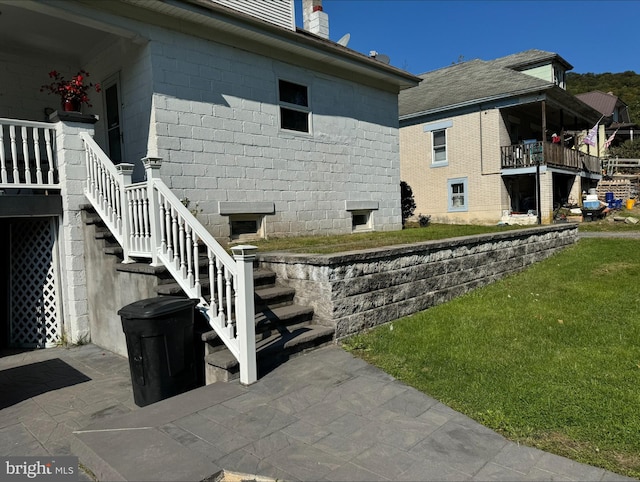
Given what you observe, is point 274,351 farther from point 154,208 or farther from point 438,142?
point 438,142

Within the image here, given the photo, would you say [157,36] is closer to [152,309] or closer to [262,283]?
[262,283]

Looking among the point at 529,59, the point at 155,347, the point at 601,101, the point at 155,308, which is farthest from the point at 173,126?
the point at 601,101

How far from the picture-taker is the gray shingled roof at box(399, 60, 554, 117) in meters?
18.4

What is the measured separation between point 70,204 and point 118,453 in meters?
4.32

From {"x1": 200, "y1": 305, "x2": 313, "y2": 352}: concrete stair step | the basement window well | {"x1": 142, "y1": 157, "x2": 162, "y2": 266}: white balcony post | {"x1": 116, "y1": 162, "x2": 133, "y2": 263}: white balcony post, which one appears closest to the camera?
{"x1": 200, "y1": 305, "x2": 313, "y2": 352}: concrete stair step

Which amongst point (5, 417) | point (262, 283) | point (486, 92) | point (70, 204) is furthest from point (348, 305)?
point (486, 92)

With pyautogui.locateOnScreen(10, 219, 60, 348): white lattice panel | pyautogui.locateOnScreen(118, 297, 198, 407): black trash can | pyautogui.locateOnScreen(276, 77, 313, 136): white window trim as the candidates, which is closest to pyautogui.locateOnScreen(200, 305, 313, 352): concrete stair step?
pyautogui.locateOnScreen(118, 297, 198, 407): black trash can

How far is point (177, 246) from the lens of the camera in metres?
5.28

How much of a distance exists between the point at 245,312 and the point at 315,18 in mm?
10611

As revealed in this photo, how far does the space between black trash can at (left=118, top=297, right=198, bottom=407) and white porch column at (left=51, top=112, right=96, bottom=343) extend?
2.69 m

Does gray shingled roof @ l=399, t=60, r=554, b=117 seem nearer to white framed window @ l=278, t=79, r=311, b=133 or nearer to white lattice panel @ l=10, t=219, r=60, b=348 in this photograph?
white framed window @ l=278, t=79, r=311, b=133

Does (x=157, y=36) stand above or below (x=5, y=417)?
above

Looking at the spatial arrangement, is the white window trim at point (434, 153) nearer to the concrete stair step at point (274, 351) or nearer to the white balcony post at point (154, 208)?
the concrete stair step at point (274, 351)

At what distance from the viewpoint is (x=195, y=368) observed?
438cm
